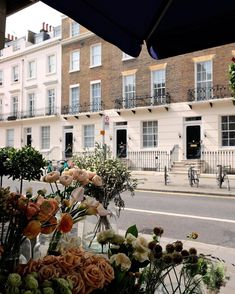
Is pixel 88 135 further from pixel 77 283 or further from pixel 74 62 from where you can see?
pixel 77 283

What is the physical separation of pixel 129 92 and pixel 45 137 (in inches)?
376

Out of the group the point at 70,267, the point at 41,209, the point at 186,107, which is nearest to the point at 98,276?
the point at 70,267

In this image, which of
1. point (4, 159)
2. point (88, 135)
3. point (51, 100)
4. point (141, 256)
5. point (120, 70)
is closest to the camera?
point (141, 256)

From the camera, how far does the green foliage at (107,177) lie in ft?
8.27

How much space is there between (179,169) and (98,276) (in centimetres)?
1930

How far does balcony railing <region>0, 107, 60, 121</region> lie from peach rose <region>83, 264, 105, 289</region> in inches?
1096

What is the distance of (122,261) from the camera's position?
1321 mm

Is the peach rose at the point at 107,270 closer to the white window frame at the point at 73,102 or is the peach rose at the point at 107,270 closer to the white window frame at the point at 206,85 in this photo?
the white window frame at the point at 206,85

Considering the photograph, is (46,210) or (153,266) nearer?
(46,210)

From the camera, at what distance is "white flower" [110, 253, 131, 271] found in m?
1.31

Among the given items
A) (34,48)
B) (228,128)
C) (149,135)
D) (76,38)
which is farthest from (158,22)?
(34,48)

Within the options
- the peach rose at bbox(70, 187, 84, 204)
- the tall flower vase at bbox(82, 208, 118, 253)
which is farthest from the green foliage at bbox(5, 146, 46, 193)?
the peach rose at bbox(70, 187, 84, 204)

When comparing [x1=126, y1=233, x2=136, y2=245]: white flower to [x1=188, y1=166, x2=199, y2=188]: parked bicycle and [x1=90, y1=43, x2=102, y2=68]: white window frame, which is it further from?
[x1=90, y1=43, x2=102, y2=68]: white window frame

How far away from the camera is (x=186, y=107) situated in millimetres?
21203
